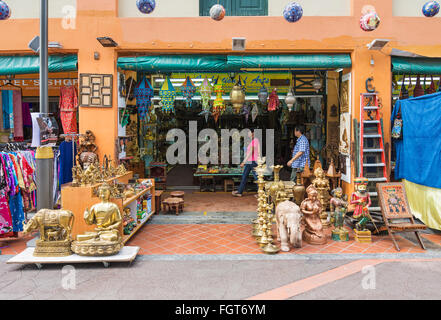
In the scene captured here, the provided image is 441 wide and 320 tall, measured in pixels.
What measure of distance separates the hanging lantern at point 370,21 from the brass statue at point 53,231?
254 inches

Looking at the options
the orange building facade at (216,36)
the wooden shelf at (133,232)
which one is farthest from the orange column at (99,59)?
the wooden shelf at (133,232)

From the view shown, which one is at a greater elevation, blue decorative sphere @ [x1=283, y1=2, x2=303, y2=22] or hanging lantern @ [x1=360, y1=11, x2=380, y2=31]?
blue decorative sphere @ [x1=283, y1=2, x2=303, y2=22]

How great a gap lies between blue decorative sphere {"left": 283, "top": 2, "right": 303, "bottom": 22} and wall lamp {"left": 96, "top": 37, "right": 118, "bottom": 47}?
360 cm

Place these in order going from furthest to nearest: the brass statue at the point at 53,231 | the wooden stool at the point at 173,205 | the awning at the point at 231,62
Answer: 1. the wooden stool at the point at 173,205
2. the awning at the point at 231,62
3. the brass statue at the point at 53,231

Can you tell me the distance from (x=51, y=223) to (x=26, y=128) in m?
6.14

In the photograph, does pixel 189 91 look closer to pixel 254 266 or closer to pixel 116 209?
pixel 116 209

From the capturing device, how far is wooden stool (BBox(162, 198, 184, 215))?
25.2 feet

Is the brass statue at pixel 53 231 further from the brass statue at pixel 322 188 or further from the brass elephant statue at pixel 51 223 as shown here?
the brass statue at pixel 322 188

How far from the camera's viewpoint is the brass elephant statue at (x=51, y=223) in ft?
16.2

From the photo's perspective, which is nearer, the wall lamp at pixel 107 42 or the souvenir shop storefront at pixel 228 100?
the wall lamp at pixel 107 42

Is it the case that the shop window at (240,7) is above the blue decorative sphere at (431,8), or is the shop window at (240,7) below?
above

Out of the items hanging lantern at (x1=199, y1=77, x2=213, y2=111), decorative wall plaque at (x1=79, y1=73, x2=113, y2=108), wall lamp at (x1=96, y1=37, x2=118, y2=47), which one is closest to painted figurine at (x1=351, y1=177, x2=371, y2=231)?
hanging lantern at (x1=199, y1=77, x2=213, y2=111)

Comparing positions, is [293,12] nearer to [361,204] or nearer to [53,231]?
[361,204]

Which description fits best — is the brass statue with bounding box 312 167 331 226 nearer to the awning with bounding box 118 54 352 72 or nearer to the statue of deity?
the statue of deity
